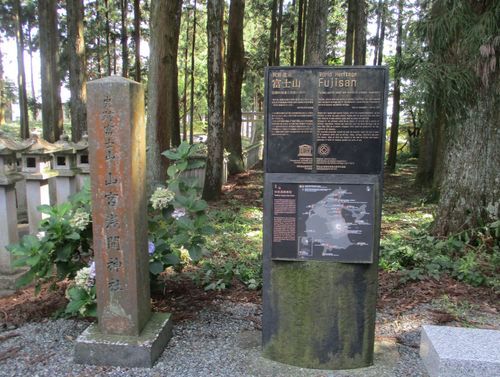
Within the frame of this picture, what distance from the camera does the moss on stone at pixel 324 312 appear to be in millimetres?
3367

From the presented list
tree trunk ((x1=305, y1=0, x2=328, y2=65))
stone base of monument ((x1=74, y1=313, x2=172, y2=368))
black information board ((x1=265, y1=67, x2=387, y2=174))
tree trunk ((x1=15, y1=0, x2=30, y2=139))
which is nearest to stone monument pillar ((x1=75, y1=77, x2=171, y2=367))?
stone base of monument ((x1=74, y1=313, x2=172, y2=368))

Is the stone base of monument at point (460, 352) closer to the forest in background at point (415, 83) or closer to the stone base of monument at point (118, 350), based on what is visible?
the stone base of monument at point (118, 350)

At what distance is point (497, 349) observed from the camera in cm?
305

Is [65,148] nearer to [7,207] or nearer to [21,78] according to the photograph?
[7,207]

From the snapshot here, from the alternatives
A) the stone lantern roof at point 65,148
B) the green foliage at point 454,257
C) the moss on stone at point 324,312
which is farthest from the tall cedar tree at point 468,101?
the stone lantern roof at point 65,148

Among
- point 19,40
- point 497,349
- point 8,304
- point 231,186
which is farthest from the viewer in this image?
point 19,40

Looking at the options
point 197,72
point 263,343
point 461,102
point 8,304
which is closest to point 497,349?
point 263,343

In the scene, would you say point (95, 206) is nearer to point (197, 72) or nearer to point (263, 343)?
point (263, 343)

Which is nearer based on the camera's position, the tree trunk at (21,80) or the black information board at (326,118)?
the black information board at (326,118)

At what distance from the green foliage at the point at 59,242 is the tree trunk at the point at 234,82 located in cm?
1320

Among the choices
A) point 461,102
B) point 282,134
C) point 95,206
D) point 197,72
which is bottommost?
point 95,206

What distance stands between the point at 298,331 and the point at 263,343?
32cm

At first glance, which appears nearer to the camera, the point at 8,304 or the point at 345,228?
the point at 345,228

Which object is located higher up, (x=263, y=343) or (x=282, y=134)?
(x=282, y=134)
